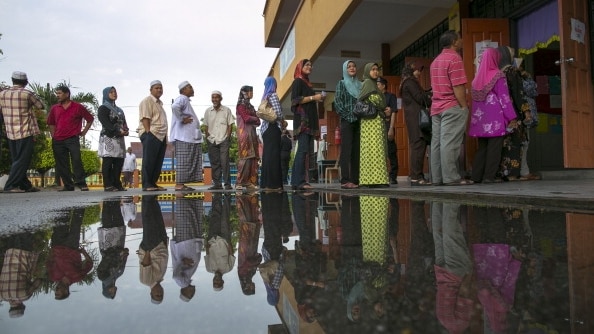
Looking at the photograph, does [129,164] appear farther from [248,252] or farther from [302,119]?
[248,252]

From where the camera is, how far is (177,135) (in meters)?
7.06

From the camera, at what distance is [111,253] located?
144cm

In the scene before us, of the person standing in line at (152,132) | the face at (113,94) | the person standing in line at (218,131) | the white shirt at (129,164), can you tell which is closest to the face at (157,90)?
the person standing in line at (152,132)

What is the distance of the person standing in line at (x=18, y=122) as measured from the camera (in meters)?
6.62

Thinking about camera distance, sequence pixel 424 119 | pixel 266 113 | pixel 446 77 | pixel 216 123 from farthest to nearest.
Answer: pixel 216 123 → pixel 424 119 → pixel 266 113 → pixel 446 77

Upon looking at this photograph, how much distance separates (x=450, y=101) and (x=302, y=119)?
1.76 metres

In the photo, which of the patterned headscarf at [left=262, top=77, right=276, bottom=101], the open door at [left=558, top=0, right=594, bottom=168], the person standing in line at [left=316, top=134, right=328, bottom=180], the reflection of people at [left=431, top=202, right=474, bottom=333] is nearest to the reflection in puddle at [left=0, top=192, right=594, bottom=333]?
the reflection of people at [left=431, top=202, right=474, bottom=333]

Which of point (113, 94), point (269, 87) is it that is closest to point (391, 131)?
point (269, 87)

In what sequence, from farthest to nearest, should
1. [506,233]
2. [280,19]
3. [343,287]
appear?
[280,19] < [506,233] < [343,287]

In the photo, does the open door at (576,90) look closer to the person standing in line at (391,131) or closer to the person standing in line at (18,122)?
the person standing in line at (391,131)

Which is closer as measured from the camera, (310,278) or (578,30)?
(310,278)

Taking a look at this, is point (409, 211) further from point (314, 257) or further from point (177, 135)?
point (177, 135)

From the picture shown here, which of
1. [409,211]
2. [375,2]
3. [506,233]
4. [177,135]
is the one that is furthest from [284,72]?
[506,233]

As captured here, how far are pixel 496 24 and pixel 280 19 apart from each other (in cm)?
1138
